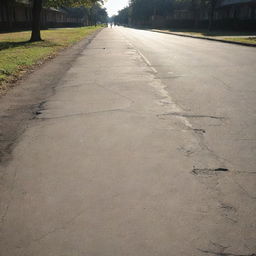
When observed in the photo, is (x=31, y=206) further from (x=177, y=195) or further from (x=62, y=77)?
(x=62, y=77)

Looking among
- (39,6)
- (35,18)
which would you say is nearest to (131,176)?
(35,18)

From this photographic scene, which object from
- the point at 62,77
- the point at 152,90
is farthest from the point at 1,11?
Result: the point at 152,90

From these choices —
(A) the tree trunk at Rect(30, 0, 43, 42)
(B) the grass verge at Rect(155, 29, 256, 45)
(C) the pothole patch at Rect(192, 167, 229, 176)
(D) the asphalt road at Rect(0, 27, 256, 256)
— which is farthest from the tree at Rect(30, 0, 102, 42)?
(C) the pothole patch at Rect(192, 167, 229, 176)

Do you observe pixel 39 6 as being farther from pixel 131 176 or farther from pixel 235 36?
pixel 131 176

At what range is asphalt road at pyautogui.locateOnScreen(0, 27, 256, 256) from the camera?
8.65 feet

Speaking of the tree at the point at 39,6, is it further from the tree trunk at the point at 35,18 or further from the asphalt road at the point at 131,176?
the asphalt road at the point at 131,176

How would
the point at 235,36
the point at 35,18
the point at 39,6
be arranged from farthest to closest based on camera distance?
the point at 235,36 < the point at 39,6 < the point at 35,18

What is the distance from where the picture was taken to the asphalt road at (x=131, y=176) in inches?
104

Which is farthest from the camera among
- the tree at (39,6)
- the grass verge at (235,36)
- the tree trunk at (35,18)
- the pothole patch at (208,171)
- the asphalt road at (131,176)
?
the grass verge at (235,36)

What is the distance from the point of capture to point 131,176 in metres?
3.70

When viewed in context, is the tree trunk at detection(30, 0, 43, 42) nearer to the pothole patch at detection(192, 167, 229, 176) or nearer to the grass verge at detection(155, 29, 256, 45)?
the grass verge at detection(155, 29, 256, 45)

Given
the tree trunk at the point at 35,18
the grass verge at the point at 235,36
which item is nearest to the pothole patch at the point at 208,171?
the grass verge at the point at 235,36

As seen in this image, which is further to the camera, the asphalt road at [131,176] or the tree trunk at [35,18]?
the tree trunk at [35,18]

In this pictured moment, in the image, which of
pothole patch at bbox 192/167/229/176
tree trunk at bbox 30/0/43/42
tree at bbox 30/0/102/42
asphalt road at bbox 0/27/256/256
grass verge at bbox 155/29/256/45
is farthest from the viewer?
grass verge at bbox 155/29/256/45
